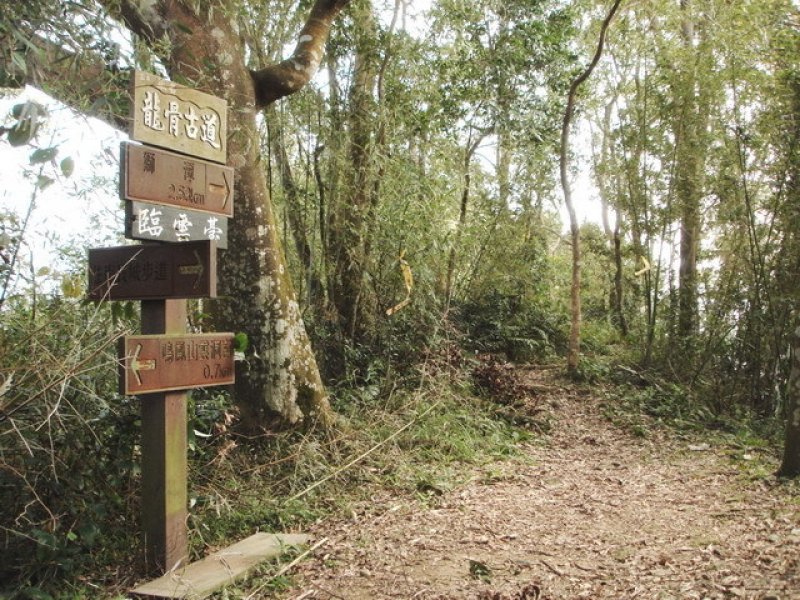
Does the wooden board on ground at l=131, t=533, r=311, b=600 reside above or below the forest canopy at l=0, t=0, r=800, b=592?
below

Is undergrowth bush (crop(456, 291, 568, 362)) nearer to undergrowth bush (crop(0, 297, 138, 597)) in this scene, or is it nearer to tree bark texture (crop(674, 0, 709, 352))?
tree bark texture (crop(674, 0, 709, 352))

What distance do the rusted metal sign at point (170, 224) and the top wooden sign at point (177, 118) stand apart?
34cm

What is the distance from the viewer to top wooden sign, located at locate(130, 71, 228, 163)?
134 inches

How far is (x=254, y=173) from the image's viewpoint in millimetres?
5527

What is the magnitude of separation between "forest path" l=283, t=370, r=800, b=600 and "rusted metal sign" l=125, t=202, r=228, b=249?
1.94 meters

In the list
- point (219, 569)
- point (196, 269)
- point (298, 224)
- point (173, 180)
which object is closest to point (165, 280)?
point (196, 269)

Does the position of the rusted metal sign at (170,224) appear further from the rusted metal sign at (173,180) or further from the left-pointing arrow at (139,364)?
the left-pointing arrow at (139,364)

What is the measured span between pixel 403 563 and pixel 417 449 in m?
2.19

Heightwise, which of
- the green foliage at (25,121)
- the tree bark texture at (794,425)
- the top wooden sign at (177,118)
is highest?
the top wooden sign at (177,118)

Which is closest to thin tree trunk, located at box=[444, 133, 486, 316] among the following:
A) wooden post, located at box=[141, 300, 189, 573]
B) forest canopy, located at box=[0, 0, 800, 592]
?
forest canopy, located at box=[0, 0, 800, 592]

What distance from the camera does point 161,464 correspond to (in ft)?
11.6

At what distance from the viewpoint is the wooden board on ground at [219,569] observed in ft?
11.0

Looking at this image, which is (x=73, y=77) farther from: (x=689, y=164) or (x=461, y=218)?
(x=689, y=164)

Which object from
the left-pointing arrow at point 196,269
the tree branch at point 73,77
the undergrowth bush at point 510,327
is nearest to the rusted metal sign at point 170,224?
the left-pointing arrow at point 196,269
